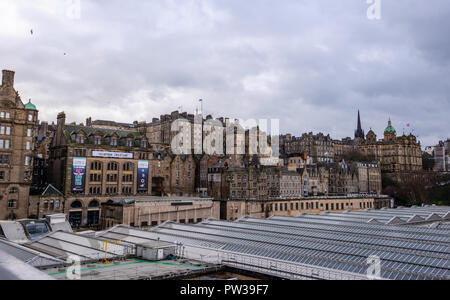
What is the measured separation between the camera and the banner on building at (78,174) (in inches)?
3086

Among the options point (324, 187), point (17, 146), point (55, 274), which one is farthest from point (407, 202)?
point (55, 274)

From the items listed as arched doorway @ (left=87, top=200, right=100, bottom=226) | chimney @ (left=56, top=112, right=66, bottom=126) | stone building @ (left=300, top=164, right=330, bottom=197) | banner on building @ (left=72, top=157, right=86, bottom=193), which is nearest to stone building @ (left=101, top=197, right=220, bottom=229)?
arched doorway @ (left=87, top=200, right=100, bottom=226)

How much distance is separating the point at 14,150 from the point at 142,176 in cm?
2910

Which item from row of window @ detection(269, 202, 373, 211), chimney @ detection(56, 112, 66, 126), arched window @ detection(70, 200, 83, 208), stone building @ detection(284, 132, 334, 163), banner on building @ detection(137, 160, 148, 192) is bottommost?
row of window @ detection(269, 202, 373, 211)

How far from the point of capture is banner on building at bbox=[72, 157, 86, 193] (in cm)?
7838

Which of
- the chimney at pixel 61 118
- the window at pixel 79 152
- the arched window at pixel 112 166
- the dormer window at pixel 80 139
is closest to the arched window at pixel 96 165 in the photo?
the arched window at pixel 112 166

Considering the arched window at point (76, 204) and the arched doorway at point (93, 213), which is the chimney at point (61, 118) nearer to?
the arched window at point (76, 204)

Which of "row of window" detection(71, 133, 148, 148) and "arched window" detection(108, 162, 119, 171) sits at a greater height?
"row of window" detection(71, 133, 148, 148)

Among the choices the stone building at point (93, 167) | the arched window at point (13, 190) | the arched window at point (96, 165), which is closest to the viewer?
the arched window at point (13, 190)

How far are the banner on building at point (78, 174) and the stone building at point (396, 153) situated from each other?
151 m

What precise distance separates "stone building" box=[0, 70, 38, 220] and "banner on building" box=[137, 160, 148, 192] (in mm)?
24906

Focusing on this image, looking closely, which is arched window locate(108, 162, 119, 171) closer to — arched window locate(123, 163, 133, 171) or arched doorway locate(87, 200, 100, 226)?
arched window locate(123, 163, 133, 171)

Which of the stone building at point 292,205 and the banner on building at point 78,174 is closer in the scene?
the banner on building at point 78,174
